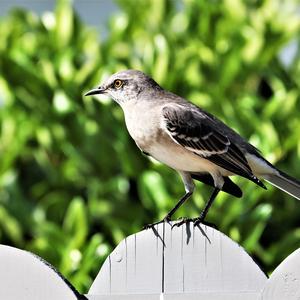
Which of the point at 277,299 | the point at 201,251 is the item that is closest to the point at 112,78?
the point at 201,251

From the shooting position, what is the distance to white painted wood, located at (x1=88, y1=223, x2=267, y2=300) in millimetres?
2379

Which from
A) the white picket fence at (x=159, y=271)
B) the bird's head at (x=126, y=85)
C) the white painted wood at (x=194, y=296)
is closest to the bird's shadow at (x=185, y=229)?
the white picket fence at (x=159, y=271)

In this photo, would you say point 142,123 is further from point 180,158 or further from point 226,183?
point 226,183

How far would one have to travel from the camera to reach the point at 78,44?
5109mm

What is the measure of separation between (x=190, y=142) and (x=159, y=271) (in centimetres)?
134

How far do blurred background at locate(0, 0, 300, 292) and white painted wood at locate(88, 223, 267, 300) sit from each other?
3.38 ft

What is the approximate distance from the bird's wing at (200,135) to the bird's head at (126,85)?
Answer: 0.19 meters

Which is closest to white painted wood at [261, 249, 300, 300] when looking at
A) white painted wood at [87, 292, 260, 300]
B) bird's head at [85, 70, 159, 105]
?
white painted wood at [87, 292, 260, 300]

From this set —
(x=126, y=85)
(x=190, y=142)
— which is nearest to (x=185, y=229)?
(x=190, y=142)

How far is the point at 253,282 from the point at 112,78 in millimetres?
1822

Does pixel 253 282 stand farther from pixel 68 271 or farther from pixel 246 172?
pixel 68 271

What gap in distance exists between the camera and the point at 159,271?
243cm

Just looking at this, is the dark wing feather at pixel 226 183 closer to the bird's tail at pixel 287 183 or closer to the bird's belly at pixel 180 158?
the bird's belly at pixel 180 158

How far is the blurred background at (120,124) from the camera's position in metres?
3.90
